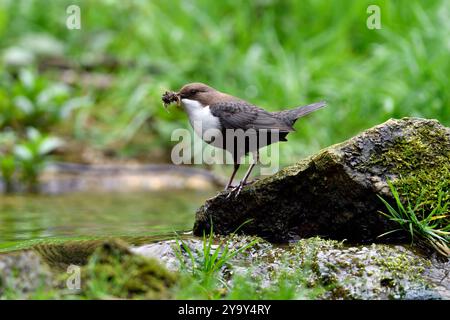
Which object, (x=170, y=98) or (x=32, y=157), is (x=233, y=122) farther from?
(x=32, y=157)

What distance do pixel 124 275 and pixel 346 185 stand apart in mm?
1423

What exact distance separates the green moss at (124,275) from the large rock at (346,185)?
3.09ft

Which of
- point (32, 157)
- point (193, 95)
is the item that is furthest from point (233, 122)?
point (32, 157)

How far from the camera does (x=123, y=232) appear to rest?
16.1ft

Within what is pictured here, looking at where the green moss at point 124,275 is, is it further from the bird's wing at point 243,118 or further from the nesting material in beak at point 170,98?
the nesting material in beak at point 170,98

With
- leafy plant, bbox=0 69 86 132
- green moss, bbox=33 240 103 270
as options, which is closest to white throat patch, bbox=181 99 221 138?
green moss, bbox=33 240 103 270

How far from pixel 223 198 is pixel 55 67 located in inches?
275

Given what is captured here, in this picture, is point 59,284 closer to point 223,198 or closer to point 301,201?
point 223,198

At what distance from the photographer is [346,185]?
3.94 meters

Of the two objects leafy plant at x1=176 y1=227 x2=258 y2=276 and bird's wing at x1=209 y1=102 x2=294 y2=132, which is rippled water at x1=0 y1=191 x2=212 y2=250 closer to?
leafy plant at x1=176 y1=227 x2=258 y2=276

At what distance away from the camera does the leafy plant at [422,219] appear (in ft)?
12.7

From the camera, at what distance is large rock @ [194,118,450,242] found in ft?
13.0

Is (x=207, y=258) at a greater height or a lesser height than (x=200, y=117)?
lesser

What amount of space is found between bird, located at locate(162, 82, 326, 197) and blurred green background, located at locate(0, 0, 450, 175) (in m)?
3.20
